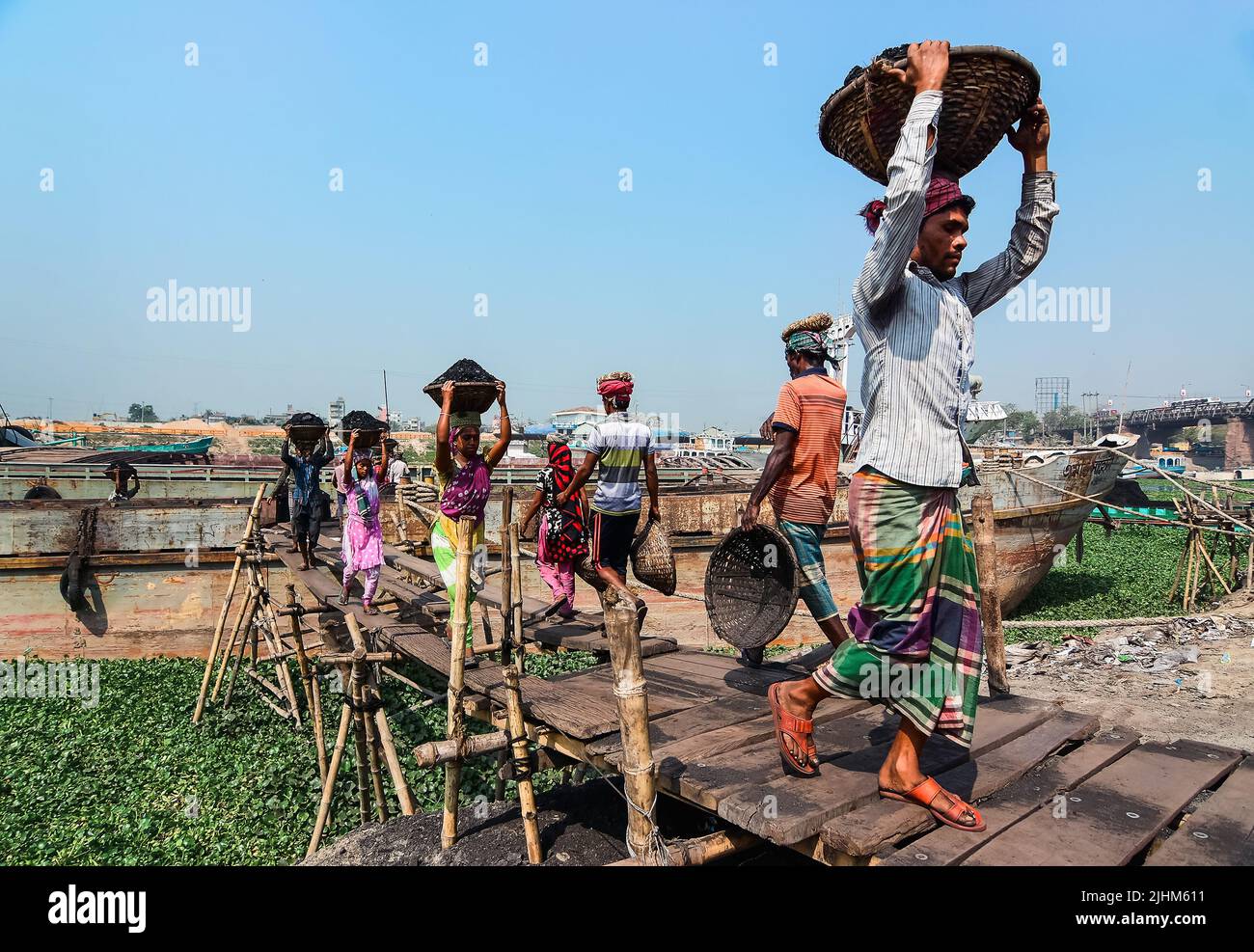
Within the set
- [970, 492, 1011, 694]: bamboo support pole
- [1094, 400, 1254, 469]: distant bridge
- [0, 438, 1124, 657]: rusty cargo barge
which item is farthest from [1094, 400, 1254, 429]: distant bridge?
[970, 492, 1011, 694]: bamboo support pole

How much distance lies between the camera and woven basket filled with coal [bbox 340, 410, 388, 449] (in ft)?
24.1

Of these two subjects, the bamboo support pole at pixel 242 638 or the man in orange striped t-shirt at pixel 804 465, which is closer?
the man in orange striped t-shirt at pixel 804 465

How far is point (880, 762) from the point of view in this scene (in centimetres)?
291

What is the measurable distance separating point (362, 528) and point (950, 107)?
6105 mm

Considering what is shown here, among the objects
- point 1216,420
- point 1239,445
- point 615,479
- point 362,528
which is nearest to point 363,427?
point 362,528

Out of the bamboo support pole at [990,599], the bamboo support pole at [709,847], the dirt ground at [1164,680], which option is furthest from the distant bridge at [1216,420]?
the bamboo support pole at [709,847]

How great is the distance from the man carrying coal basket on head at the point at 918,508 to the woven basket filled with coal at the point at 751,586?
4.29ft

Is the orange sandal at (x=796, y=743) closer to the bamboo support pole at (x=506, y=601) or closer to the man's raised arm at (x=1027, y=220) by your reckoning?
the man's raised arm at (x=1027, y=220)

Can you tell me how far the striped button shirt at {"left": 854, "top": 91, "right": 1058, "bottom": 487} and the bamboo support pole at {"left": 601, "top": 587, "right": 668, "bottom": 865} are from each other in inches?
41.3

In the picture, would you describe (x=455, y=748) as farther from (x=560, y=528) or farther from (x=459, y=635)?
(x=560, y=528)

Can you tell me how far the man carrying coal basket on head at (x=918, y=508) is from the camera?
8.12 feet

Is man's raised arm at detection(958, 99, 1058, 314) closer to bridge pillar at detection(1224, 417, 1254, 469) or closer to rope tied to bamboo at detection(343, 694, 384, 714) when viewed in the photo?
rope tied to bamboo at detection(343, 694, 384, 714)
